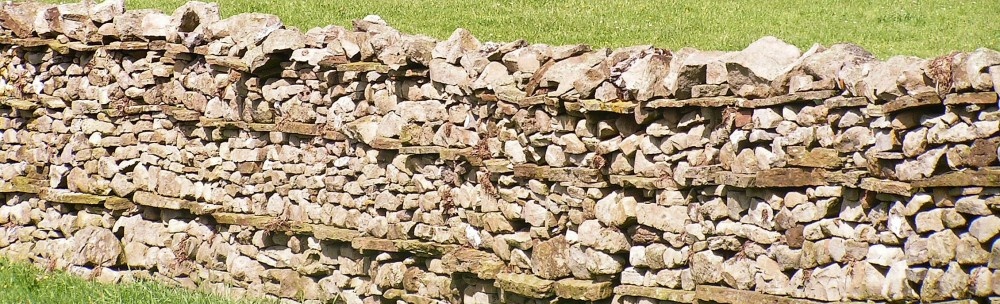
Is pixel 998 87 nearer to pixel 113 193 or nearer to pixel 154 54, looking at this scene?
pixel 154 54

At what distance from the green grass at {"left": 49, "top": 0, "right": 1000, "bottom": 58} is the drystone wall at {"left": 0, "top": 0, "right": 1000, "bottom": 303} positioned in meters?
4.49

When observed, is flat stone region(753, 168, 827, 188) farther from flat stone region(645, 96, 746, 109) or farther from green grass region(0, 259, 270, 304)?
green grass region(0, 259, 270, 304)

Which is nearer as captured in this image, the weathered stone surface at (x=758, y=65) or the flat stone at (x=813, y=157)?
the flat stone at (x=813, y=157)

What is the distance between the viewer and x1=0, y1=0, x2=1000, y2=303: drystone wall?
6898 mm

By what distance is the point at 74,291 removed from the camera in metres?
10.3

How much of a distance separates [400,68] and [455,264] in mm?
1333

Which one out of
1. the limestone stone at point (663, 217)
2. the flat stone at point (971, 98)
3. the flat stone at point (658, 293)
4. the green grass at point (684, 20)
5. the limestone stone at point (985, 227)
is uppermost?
the flat stone at point (971, 98)

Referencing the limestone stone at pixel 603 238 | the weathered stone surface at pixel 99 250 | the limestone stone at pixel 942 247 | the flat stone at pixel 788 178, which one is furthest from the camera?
the weathered stone surface at pixel 99 250

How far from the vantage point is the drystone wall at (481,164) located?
690cm

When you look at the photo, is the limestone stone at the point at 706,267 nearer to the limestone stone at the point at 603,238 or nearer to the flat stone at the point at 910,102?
the limestone stone at the point at 603,238

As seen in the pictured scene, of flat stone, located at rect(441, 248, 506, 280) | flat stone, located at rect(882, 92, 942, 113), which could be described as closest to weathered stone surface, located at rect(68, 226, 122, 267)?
flat stone, located at rect(441, 248, 506, 280)

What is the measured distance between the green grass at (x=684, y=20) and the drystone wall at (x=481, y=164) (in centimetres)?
449

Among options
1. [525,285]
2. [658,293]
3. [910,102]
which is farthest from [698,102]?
[525,285]

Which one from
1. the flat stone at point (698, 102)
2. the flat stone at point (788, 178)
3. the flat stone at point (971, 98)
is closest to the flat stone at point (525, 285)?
the flat stone at point (698, 102)
